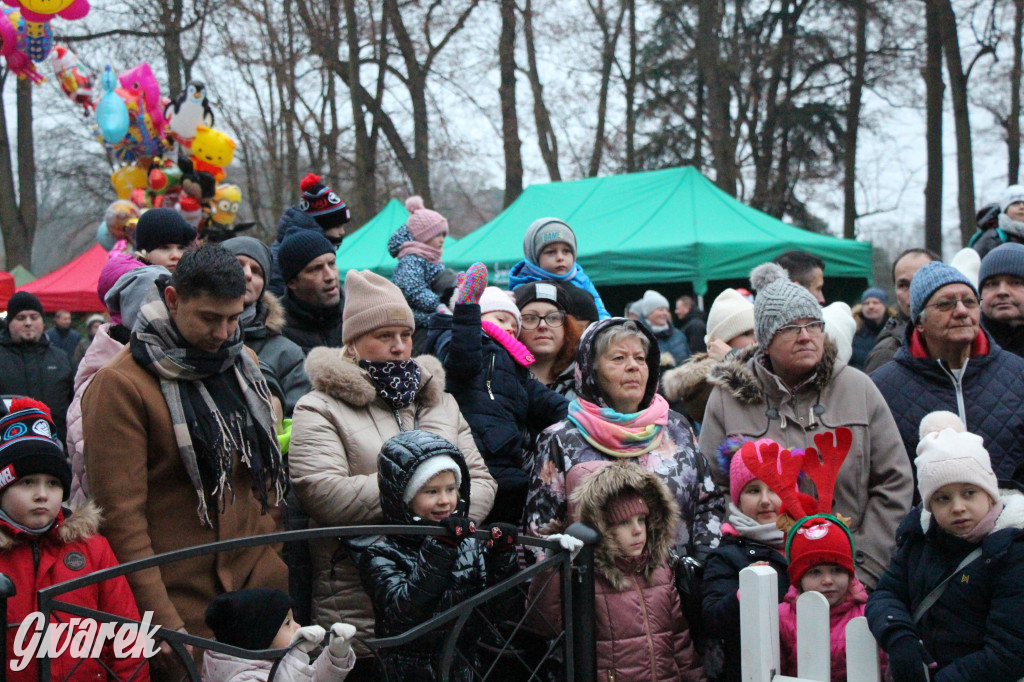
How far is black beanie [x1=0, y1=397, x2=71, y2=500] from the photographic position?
256 centimetres

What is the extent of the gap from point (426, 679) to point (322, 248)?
2.03 m

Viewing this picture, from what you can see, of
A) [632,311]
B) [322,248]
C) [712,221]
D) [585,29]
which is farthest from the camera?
[585,29]

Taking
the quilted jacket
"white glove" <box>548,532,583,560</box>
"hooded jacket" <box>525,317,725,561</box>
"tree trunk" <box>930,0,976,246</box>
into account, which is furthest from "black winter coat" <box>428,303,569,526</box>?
"tree trunk" <box>930,0,976,246</box>

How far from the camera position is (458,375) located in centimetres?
379

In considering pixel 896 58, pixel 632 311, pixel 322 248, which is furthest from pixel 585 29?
pixel 322 248

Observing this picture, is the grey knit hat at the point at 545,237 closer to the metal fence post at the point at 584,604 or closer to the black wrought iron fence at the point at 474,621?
the black wrought iron fence at the point at 474,621

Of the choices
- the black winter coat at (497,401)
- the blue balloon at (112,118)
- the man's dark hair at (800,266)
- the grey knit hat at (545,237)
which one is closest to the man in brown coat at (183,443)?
the black winter coat at (497,401)

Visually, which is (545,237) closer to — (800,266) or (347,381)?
(800,266)

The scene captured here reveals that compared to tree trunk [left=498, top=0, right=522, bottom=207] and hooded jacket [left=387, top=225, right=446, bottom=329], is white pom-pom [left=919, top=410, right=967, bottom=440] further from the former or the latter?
tree trunk [left=498, top=0, right=522, bottom=207]

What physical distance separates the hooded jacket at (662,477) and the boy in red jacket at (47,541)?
1342 millimetres

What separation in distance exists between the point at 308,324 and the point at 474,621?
184 centimetres

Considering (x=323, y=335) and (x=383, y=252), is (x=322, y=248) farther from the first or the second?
(x=383, y=252)

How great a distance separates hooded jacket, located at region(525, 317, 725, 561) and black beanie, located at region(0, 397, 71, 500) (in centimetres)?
147

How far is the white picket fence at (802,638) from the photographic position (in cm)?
249
